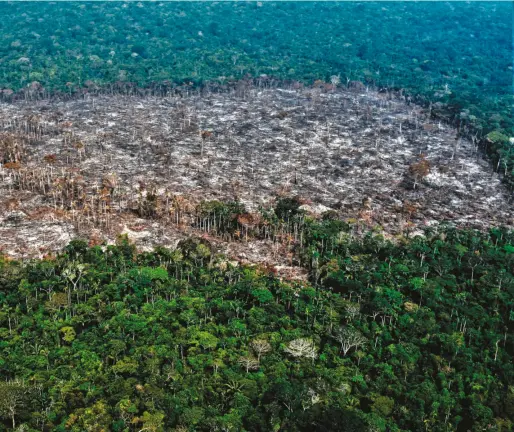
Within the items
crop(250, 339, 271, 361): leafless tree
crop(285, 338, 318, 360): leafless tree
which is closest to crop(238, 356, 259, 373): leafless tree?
crop(250, 339, 271, 361): leafless tree

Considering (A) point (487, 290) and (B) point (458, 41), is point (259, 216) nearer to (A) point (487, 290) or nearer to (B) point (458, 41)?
(A) point (487, 290)

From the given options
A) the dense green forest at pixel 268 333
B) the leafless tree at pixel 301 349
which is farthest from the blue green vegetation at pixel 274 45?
the leafless tree at pixel 301 349

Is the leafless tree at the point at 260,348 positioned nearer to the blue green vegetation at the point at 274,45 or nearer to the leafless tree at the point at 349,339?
the leafless tree at the point at 349,339

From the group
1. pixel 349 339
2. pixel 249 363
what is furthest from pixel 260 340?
pixel 349 339

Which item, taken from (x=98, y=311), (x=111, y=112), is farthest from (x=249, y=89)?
(x=98, y=311)

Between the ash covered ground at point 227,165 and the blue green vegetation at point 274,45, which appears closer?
the ash covered ground at point 227,165

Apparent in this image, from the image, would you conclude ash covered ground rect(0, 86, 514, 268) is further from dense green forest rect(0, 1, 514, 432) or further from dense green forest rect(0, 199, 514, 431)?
dense green forest rect(0, 199, 514, 431)
